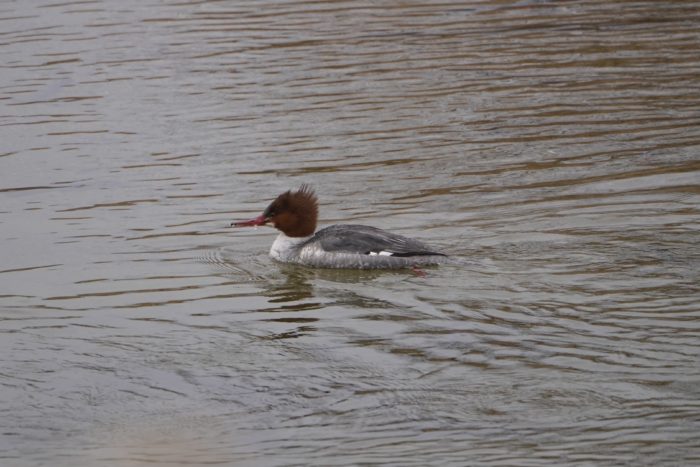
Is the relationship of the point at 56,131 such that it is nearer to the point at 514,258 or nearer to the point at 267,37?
the point at 267,37

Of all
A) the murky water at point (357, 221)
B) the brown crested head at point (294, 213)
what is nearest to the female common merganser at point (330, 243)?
the brown crested head at point (294, 213)

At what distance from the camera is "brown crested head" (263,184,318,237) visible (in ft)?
40.8

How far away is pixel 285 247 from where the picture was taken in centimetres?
1231

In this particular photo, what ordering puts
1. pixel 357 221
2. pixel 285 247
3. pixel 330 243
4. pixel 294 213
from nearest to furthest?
pixel 330 243 < pixel 285 247 < pixel 294 213 < pixel 357 221

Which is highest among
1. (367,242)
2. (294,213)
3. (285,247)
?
(294,213)

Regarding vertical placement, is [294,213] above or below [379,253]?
above

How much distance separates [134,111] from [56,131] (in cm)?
113

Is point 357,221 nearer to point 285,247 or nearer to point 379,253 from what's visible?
point 285,247

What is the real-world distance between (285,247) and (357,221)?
3.92 ft

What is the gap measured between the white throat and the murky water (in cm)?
17

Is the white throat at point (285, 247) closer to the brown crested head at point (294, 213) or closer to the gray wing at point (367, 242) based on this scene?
the brown crested head at point (294, 213)

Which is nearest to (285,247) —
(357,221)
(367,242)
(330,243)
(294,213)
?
(294,213)

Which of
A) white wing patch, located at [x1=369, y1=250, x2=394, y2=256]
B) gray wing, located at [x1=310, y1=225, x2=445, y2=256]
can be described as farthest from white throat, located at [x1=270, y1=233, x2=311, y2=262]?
white wing patch, located at [x1=369, y1=250, x2=394, y2=256]

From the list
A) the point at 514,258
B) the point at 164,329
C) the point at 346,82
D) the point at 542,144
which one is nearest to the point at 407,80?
the point at 346,82
